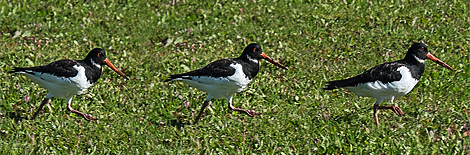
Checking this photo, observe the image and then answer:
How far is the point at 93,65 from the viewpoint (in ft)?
32.2

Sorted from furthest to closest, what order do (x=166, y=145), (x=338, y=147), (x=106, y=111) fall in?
(x=106, y=111), (x=166, y=145), (x=338, y=147)

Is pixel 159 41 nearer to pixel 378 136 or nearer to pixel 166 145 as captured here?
pixel 166 145

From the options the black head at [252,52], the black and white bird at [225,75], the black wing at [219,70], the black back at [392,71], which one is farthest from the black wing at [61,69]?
the black back at [392,71]

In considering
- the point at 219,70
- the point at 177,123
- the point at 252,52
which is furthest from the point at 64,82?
the point at 252,52

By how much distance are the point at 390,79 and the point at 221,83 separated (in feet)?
7.95

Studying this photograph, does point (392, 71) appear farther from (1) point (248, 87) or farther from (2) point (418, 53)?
(1) point (248, 87)

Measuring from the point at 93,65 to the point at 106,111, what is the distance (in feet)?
3.56

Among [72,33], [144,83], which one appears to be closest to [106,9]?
[72,33]

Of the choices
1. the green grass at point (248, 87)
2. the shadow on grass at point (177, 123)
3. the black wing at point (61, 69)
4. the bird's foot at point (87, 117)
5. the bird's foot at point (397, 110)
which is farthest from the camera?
the bird's foot at point (87, 117)

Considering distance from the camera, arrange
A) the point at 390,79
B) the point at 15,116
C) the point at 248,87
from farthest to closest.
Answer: the point at 248,87
the point at 15,116
the point at 390,79

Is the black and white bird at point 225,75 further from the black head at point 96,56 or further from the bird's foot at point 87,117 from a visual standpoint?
the bird's foot at point 87,117

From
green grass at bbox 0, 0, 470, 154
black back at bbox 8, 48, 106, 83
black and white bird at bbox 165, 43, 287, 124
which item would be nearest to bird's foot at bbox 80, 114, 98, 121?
green grass at bbox 0, 0, 470, 154

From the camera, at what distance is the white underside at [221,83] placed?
9516 millimetres

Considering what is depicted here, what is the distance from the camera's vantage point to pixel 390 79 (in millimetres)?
9250
